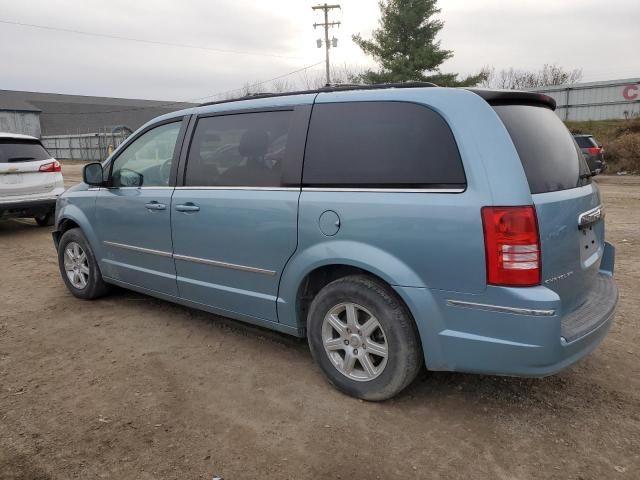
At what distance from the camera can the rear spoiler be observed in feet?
9.09

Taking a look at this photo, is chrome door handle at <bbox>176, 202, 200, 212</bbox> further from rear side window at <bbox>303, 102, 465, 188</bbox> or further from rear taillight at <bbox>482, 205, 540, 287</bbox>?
rear taillight at <bbox>482, 205, 540, 287</bbox>

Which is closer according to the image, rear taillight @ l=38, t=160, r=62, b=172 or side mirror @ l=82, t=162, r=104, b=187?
side mirror @ l=82, t=162, r=104, b=187

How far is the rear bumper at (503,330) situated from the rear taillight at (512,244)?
74mm

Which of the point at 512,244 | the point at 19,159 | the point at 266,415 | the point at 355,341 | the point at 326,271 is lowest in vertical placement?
the point at 266,415

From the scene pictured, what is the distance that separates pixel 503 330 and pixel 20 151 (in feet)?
29.6

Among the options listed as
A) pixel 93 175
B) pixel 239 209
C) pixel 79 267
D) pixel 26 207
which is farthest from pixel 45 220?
pixel 239 209

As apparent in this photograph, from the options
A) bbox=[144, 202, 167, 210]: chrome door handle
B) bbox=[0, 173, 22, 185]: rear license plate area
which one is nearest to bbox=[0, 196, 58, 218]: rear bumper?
bbox=[0, 173, 22, 185]: rear license plate area

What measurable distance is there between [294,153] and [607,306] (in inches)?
82.0

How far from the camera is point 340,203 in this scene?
117 inches

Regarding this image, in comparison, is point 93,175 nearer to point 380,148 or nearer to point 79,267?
point 79,267

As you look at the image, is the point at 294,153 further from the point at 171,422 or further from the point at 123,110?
the point at 123,110

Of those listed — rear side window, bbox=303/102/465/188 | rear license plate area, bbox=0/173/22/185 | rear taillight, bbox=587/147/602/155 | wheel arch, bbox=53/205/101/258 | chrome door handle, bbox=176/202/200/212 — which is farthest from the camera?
rear taillight, bbox=587/147/602/155

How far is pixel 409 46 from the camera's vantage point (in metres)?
31.1

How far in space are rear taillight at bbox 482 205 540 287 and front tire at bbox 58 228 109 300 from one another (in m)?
3.84
